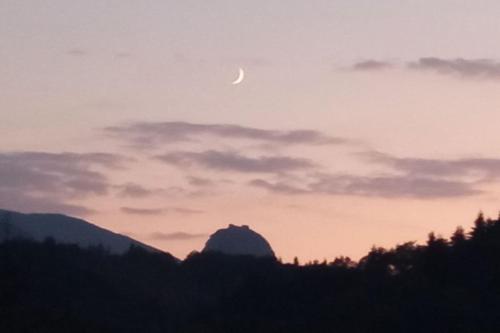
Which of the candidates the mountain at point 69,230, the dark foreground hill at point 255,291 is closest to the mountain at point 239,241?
the mountain at point 69,230

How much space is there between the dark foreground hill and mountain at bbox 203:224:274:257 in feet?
133

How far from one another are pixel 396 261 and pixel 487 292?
1670cm

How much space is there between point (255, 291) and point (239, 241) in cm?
7239

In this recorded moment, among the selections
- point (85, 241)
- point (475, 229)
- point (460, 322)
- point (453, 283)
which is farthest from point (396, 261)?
point (85, 241)

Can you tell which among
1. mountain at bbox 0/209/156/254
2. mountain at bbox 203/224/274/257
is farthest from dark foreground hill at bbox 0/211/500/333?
mountain at bbox 0/209/156/254

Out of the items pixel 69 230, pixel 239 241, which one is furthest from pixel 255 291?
pixel 69 230

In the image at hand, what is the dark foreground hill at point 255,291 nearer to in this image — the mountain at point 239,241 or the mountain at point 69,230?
the mountain at point 239,241

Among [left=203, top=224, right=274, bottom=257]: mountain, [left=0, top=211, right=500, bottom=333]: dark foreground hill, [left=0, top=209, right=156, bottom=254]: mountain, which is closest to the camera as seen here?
[left=0, top=211, right=500, bottom=333]: dark foreground hill

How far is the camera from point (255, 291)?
80.6 m

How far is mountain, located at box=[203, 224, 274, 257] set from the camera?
150125 millimetres

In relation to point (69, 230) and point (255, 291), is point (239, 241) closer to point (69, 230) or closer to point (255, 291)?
point (69, 230)

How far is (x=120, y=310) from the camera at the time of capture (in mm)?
89812

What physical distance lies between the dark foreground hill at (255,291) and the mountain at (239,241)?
40.6 meters

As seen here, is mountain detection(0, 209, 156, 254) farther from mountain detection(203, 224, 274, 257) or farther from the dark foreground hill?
the dark foreground hill
